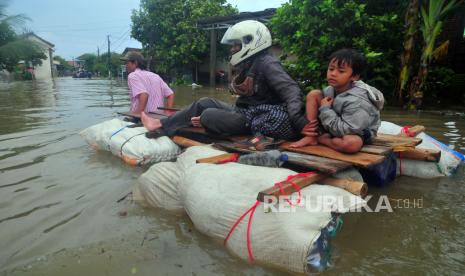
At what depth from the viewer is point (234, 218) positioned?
2.00 meters

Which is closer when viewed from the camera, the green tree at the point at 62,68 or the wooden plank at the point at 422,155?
the wooden plank at the point at 422,155

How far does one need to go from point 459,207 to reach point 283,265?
1745 mm

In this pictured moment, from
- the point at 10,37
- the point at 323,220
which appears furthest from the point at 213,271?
the point at 10,37

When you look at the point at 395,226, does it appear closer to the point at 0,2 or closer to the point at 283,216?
the point at 283,216

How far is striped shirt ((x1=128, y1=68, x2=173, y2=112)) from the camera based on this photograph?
4.85 m

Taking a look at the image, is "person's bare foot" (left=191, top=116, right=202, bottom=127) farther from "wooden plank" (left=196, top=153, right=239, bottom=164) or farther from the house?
the house

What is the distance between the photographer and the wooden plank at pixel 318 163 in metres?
2.36

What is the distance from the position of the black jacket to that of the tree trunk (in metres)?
5.31

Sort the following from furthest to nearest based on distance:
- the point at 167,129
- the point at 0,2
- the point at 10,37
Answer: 1. the point at 10,37
2. the point at 0,2
3. the point at 167,129

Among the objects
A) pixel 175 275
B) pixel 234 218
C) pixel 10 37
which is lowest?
pixel 175 275

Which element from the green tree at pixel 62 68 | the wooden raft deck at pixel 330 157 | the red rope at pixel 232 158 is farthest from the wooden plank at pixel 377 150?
the green tree at pixel 62 68

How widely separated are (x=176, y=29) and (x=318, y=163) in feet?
60.8

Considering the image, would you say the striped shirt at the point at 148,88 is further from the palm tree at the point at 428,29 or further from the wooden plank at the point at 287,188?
the palm tree at the point at 428,29

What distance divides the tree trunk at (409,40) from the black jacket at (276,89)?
531 centimetres
